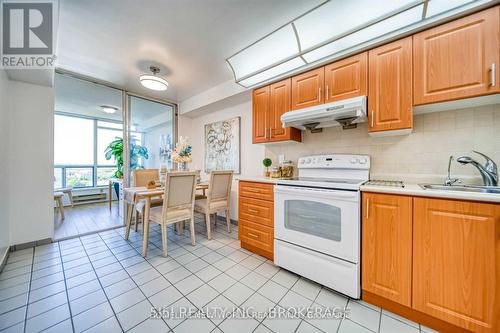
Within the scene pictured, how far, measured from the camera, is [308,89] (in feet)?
6.67

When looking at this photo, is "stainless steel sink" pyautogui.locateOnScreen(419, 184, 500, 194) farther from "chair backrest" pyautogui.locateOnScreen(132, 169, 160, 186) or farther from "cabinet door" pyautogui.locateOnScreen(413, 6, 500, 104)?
"chair backrest" pyautogui.locateOnScreen(132, 169, 160, 186)

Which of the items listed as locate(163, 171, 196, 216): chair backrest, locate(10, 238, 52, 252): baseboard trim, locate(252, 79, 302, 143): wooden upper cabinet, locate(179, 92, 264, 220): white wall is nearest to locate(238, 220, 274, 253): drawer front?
locate(163, 171, 196, 216): chair backrest

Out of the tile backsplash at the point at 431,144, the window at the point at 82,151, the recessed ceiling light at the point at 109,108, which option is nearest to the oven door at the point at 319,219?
the tile backsplash at the point at 431,144

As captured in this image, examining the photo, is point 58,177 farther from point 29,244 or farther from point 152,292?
point 152,292

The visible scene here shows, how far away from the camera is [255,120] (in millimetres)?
2574

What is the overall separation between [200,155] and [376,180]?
345 centimetres

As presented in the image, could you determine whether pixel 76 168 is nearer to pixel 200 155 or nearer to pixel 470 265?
pixel 200 155

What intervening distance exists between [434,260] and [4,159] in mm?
4211

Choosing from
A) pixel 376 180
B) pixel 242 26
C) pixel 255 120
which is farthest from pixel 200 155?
pixel 376 180

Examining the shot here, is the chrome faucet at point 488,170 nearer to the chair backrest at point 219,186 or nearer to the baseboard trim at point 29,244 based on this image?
the chair backrest at point 219,186

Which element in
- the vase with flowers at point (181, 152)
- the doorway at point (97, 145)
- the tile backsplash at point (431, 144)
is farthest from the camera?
the doorway at point (97, 145)

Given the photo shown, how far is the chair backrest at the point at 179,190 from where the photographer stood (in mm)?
2191

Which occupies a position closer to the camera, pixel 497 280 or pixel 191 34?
pixel 497 280

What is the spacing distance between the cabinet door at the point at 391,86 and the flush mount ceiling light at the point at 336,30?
11 centimetres
